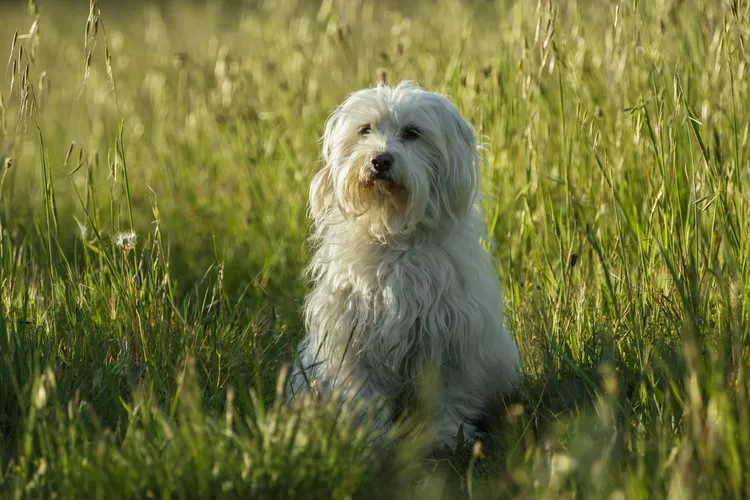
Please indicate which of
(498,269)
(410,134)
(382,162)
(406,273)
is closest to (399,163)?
(382,162)

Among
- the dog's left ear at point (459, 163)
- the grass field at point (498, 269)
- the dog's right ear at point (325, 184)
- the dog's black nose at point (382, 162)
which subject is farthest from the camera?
the dog's right ear at point (325, 184)

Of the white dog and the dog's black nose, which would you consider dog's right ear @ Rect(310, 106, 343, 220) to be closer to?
the white dog

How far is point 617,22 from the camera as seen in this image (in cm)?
296

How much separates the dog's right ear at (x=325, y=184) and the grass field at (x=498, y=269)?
0.50 metres

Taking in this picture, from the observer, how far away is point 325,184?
3.51 m

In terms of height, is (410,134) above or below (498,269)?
above

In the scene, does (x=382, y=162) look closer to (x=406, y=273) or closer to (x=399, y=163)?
(x=399, y=163)

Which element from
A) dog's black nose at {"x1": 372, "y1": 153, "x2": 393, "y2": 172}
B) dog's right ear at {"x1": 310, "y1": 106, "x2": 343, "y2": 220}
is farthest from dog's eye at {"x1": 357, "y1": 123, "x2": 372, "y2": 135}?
dog's black nose at {"x1": 372, "y1": 153, "x2": 393, "y2": 172}

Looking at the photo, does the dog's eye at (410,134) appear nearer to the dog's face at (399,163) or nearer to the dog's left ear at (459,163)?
the dog's face at (399,163)

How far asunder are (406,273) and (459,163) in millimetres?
500

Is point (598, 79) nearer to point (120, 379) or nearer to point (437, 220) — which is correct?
point (437, 220)

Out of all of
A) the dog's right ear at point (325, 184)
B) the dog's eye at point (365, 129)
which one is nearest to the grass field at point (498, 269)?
the dog's right ear at point (325, 184)

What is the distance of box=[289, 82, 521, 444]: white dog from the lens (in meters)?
3.20

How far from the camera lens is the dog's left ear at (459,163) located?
3.34m
